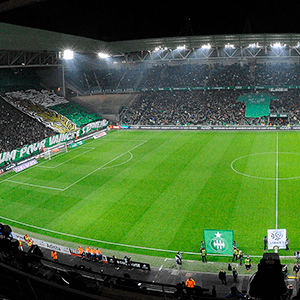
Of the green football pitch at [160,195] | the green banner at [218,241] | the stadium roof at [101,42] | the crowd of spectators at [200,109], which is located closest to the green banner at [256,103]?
the crowd of spectators at [200,109]

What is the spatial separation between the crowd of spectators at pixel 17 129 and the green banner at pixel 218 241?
106 ft

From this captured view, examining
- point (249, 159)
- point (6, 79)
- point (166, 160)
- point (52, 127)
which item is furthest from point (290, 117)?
point (6, 79)

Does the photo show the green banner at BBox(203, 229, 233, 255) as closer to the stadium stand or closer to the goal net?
the goal net

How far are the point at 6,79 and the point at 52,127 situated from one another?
14816mm

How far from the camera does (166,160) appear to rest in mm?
37531

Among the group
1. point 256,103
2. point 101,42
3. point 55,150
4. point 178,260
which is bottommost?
point 178,260

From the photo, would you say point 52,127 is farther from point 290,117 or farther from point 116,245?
point 290,117

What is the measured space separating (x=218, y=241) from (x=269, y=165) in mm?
17350

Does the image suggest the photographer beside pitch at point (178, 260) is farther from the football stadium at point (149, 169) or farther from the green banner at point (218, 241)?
the green banner at point (218, 241)

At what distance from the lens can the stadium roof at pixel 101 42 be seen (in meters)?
39.2

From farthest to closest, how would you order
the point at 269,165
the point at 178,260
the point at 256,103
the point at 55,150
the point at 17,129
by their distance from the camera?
the point at 256,103, the point at 17,129, the point at 55,150, the point at 269,165, the point at 178,260

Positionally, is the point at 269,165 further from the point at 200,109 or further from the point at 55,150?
the point at 200,109

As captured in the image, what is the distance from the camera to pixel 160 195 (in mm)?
27328

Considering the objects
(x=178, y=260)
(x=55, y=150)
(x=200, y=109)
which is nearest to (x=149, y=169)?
(x=55, y=150)
